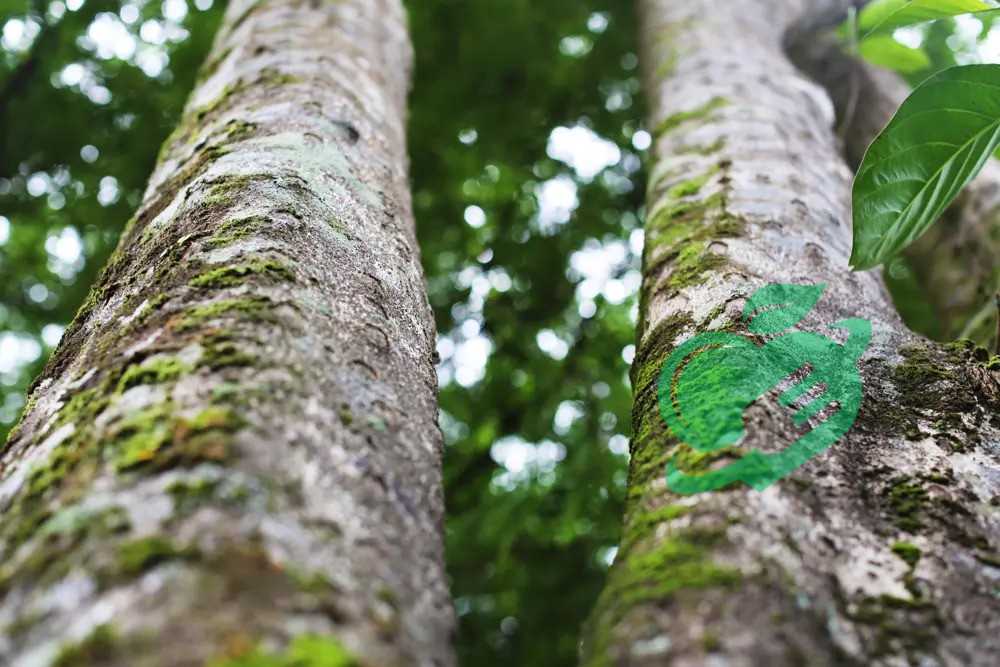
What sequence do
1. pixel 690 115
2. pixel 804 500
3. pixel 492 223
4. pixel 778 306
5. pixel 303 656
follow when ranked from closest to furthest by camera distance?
pixel 303 656 → pixel 804 500 → pixel 778 306 → pixel 690 115 → pixel 492 223

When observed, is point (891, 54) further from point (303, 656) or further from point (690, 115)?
point (303, 656)

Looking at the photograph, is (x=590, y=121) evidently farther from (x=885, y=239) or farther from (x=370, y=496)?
(x=370, y=496)

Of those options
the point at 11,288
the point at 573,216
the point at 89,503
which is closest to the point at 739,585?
the point at 89,503

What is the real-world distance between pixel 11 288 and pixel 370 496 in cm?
536

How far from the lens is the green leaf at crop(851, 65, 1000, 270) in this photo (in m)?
1.41

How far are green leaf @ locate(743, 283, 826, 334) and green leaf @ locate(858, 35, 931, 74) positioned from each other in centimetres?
171

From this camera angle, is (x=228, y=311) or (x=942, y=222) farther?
(x=942, y=222)

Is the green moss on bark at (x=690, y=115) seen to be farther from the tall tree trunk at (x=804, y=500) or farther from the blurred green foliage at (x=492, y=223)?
the blurred green foliage at (x=492, y=223)

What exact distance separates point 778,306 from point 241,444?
42.2 inches

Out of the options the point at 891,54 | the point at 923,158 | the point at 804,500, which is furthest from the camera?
the point at 891,54

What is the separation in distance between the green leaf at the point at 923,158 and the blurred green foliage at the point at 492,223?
3118 mm
